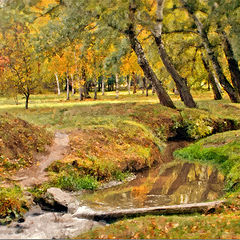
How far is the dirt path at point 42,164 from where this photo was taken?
41.4 ft

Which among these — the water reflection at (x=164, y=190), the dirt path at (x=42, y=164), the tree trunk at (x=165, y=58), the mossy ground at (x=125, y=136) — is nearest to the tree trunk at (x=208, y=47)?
the mossy ground at (x=125, y=136)

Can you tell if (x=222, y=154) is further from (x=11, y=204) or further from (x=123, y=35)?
(x=123, y=35)

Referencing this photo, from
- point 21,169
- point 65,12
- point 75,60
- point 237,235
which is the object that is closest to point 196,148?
point 21,169

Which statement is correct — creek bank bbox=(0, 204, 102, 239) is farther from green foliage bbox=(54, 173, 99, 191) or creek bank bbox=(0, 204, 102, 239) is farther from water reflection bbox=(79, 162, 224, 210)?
green foliage bbox=(54, 173, 99, 191)

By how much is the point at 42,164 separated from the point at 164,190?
4.64m

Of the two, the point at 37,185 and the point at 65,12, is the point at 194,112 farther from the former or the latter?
the point at 37,185

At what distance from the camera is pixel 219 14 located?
23.6 m

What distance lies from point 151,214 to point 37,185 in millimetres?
4535

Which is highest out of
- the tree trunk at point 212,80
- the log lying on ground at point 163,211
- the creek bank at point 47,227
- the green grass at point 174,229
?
the tree trunk at point 212,80

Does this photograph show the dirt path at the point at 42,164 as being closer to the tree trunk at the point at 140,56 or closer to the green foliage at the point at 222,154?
the green foliage at the point at 222,154

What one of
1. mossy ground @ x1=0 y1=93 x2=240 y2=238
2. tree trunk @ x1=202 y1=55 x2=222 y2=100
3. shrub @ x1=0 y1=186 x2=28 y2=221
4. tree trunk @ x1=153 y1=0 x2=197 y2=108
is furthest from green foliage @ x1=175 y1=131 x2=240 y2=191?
tree trunk @ x1=202 y1=55 x2=222 y2=100

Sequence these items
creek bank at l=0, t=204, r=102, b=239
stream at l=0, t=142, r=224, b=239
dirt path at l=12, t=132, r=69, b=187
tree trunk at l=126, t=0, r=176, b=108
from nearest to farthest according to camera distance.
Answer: creek bank at l=0, t=204, r=102, b=239
stream at l=0, t=142, r=224, b=239
dirt path at l=12, t=132, r=69, b=187
tree trunk at l=126, t=0, r=176, b=108

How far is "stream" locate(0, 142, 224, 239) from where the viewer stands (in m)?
9.18

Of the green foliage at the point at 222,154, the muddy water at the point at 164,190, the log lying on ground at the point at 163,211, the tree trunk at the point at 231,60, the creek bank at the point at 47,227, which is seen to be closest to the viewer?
the creek bank at the point at 47,227
